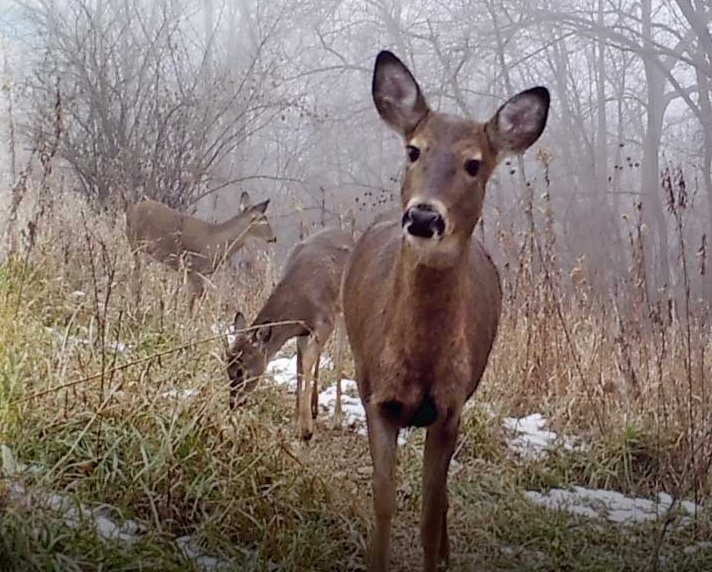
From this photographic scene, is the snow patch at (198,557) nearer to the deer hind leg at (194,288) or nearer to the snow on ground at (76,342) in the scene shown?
the snow on ground at (76,342)

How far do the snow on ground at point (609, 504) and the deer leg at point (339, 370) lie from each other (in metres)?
0.81

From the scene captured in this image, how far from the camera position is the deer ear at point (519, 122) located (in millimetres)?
1668

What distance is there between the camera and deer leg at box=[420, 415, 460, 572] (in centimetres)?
180

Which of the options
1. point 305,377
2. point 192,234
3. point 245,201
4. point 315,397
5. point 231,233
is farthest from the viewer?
point 315,397

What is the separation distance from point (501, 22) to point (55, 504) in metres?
1.20

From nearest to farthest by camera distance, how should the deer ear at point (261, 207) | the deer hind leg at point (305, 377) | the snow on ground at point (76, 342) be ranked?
the deer ear at point (261, 207)
the snow on ground at point (76, 342)
the deer hind leg at point (305, 377)

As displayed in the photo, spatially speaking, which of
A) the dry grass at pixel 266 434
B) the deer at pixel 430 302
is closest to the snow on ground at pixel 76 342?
the dry grass at pixel 266 434

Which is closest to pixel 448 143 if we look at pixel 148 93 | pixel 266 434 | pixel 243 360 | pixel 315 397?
pixel 148 93

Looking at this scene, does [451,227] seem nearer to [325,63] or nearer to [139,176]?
[325,63]

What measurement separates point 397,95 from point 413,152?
0.38 feet

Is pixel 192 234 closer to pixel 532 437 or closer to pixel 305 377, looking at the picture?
pixel 305 377

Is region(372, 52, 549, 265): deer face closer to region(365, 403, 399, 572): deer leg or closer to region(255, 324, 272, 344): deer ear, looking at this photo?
region(365, 403, 399, 572): deer leg

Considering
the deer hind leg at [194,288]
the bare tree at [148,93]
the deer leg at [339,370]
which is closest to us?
the bare tree at [148,93]

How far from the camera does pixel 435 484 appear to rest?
1.84 m
